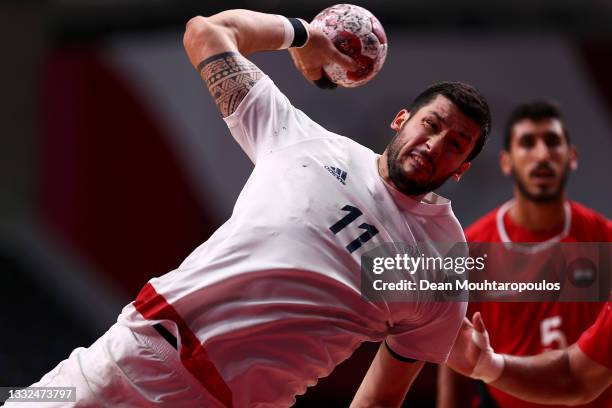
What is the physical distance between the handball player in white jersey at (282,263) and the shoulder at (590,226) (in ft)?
6.94

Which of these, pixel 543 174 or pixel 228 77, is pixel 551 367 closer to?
pixel 543 174

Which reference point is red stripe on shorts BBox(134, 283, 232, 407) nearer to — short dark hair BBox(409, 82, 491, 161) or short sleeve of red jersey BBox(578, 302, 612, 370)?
short dark hair BBox(409, 82, 491, 161)

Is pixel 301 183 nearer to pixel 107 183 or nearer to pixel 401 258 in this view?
pixel 401 258

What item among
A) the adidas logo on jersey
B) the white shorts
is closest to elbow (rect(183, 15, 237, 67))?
the adidas logo on jersey

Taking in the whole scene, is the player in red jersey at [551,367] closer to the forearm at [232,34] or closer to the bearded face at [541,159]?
the bearded face at [541,159]

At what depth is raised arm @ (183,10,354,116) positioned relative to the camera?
358 centimetres

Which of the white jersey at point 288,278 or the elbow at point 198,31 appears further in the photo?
the elbow at point 198,31

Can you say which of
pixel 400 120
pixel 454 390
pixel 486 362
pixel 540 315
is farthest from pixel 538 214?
pixel 400 120

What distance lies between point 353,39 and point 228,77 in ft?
1.95

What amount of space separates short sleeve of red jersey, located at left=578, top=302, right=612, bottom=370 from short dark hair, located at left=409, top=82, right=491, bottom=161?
1.28m

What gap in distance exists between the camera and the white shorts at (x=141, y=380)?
3373 millimetres

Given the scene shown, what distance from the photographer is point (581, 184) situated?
328 inches

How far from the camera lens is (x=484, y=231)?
19.0ft

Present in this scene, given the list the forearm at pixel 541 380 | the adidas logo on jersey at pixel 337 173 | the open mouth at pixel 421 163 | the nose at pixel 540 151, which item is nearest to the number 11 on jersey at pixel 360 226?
the adidas logo on jersey at pixel 337 173
